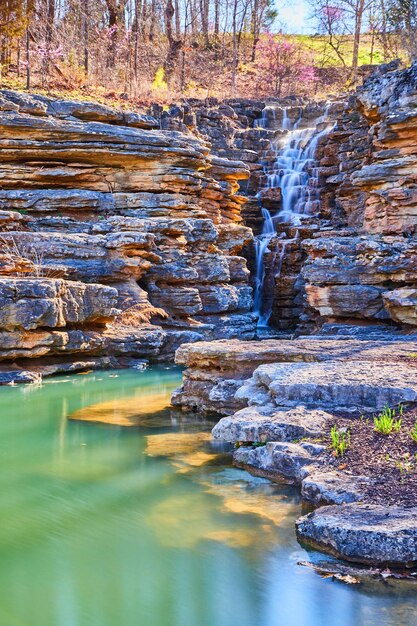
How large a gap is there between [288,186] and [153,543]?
70.0 ft

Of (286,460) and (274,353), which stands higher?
(274,353)

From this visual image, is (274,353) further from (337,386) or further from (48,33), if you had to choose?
(48,33)

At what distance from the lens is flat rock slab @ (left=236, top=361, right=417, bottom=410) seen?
280 inches

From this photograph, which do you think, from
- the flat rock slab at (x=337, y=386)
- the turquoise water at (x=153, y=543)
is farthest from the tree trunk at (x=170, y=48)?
the turquoise water at (x=153, y=543)

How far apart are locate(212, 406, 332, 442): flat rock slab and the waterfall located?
14683 mm

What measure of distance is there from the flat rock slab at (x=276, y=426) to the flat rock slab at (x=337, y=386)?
0.98 feet

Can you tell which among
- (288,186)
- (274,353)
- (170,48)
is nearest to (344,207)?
(288,186)

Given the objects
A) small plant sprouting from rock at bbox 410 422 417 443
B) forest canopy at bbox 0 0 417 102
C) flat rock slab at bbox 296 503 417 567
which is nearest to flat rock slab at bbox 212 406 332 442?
small plant sprouting from rock at bbox 410 422 417 443

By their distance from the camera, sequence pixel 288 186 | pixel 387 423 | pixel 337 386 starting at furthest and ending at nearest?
1. pixel 288 186
2. pixel 337 386
3. pixel 387 423

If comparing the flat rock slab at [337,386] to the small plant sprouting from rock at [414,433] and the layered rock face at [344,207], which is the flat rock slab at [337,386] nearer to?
the small plant sprouting from rock at [414,433]

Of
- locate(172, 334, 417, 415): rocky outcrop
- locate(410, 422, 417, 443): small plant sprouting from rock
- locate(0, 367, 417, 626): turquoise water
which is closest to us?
locate(0, 367, 417, 626): turquoise water

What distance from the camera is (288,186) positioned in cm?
2497

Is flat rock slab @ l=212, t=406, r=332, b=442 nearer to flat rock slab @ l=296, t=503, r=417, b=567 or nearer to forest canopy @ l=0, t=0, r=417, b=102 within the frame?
flat rock slab @ l=296, t=503, r=417, b=567

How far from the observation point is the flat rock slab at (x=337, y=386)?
23.4 ft
